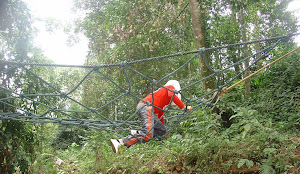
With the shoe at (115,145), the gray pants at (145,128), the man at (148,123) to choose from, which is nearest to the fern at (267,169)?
the man at (148,123)

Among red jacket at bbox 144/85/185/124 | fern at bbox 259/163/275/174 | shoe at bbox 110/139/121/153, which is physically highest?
red jacket at bbox 144/85/185/124

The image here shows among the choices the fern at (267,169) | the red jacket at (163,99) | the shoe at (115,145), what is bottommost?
the fern at (267,169)

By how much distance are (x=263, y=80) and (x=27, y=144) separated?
3.94 m

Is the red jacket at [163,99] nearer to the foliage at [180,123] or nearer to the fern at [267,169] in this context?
the foliage at [180,123]

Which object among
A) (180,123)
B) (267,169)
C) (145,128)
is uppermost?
(145,128)

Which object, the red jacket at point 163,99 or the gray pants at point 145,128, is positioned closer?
the gray pants at point 145,128

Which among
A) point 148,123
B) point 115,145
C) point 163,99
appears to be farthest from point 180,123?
point 115,145

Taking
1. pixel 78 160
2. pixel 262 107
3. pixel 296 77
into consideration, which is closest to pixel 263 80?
pixel 296 77

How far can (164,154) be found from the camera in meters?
3.15

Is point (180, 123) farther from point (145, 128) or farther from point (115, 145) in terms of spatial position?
point (115, 145)

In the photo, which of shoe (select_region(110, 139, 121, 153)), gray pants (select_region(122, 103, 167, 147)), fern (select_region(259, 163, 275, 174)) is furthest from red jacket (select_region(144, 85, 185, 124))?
fern (select_region(259, 163, 275, 174))

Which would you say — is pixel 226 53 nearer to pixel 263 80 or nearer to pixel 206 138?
pixel 263 80

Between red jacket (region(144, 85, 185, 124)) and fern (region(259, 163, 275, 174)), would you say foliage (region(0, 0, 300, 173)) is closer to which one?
fern (region(259, 163, 275, 174))

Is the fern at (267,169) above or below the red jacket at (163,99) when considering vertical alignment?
below
